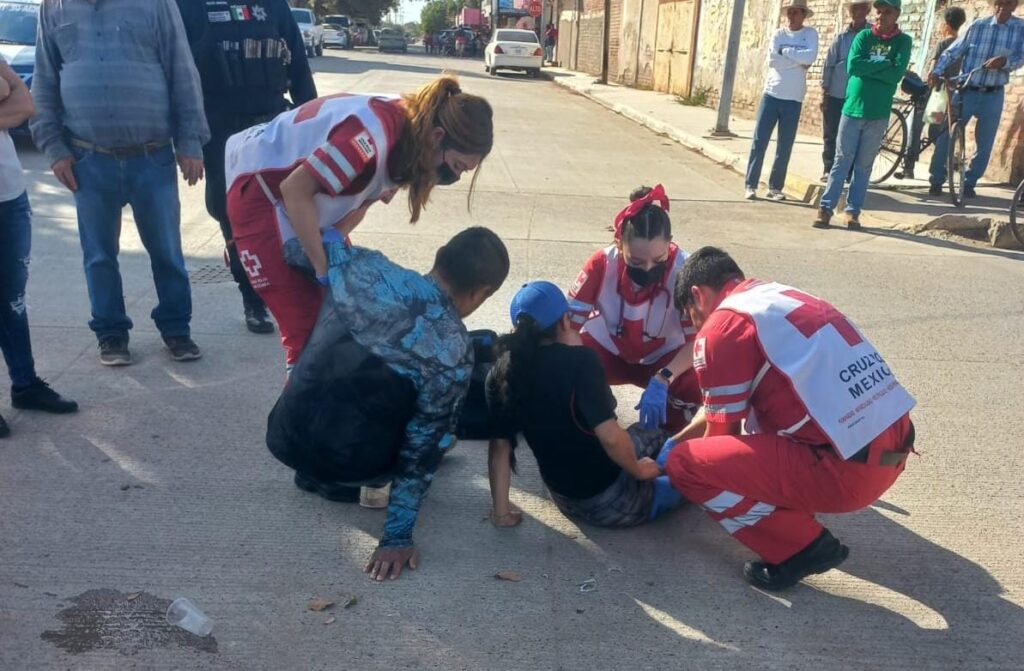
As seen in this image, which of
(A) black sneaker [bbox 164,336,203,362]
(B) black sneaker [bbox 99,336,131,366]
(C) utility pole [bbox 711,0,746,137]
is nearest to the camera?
(B) black sneaker [bbox 99,336,131,366]

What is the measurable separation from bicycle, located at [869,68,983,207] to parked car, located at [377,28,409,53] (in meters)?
40.4

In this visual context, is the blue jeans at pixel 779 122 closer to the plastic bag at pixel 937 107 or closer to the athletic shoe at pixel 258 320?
the plastic bag at pixel 937 107

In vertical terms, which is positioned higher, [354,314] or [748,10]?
[748,10]

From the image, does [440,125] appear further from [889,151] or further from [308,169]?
[889,151]

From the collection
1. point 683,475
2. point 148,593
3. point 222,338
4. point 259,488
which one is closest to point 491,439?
point 683,475

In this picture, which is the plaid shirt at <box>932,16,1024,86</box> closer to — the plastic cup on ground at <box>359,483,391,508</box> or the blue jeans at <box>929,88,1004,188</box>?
the blue jeans at <box>929,88,1004,188</box>

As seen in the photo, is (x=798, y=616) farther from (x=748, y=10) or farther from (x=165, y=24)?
(x=748, y=10)

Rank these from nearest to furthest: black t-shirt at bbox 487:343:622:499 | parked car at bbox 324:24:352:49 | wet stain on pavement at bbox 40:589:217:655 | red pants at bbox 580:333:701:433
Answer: wet stain on pavement at bbox 40:589:217:655
black t-shirt at bbox 487:343:622:499
red pants at bbox 580:333:701:433
parked car at bbox 324:24:352:49

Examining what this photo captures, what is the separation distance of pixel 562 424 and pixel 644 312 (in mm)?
996

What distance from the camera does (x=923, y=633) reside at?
258cm

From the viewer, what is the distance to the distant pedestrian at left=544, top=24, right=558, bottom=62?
131 ft

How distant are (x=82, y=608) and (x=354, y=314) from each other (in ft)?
3.75

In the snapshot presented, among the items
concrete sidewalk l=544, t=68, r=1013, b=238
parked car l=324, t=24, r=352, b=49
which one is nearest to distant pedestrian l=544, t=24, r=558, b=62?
parked car l=324, t=24, r=352, b=49

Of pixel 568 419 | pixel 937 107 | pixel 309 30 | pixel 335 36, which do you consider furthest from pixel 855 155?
pixel 335 36
